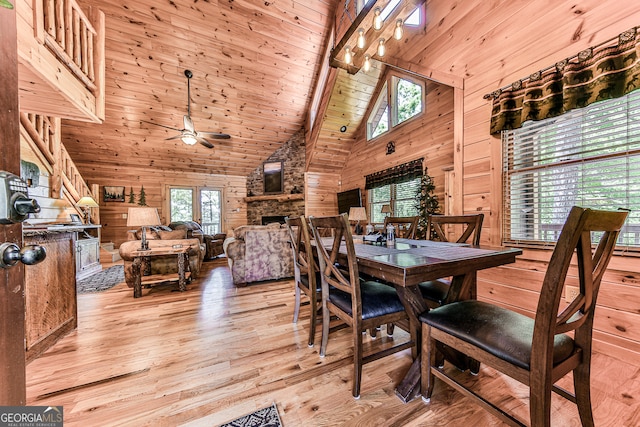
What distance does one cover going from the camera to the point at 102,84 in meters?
2.43

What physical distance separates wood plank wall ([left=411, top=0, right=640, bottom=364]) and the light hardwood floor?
43 centimetres

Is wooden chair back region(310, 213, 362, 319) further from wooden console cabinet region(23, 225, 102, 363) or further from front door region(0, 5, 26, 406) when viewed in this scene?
wooden console cabinet region(23, 225, 102, 363)

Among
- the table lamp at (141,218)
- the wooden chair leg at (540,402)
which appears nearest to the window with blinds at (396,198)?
the wooden chair leg at (540,402)

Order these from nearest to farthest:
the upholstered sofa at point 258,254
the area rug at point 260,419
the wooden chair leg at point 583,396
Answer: the wooden chair leg at point 583,396, the area rug at point 260,419, the upholstered sofa at point 258,254

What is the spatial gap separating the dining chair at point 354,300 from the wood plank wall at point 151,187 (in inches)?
263

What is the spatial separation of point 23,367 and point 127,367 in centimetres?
134

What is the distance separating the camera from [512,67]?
2158 millimetres

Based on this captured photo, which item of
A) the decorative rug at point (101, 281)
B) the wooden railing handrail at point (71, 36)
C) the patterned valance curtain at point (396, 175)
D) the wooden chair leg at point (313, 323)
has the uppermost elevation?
the wooden railing handrail at point (71, 36)

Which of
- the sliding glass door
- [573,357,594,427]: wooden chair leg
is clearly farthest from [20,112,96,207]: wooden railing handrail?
[573,357,594,427]: wooden chair leg

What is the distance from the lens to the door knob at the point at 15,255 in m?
0.48

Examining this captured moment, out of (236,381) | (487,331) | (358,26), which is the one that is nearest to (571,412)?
(487,331)

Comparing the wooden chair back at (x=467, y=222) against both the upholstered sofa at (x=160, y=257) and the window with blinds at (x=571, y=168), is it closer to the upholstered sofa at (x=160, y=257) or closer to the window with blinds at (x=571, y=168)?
the window with blinds at (x=571, y=168)

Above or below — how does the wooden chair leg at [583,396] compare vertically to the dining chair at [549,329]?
below

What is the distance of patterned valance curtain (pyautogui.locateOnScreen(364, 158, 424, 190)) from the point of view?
4242 mm
